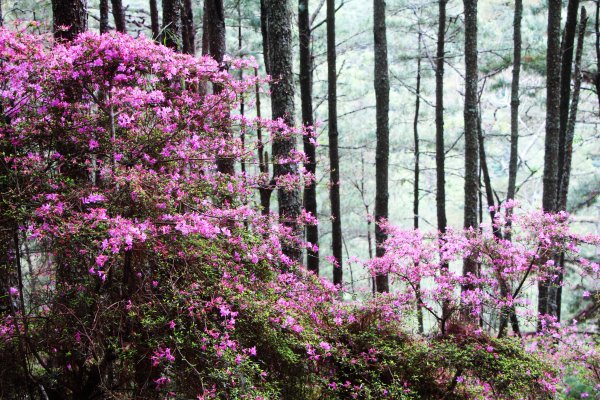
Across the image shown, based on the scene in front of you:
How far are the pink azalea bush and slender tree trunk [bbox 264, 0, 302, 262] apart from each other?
1.17 metres

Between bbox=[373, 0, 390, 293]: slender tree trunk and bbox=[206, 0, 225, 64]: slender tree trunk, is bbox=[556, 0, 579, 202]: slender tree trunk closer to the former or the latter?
bbox=[373, 0, 390, 293]: slender tree trunk

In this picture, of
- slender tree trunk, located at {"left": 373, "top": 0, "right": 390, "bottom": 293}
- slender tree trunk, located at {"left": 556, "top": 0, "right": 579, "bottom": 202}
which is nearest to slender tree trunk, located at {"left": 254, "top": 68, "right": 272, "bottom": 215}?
slender tree trunk, located at {"left": 373, "top": 0, "right": 390, "bottom": 293}

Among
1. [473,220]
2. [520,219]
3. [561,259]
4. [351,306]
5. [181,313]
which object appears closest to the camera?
[181,313]

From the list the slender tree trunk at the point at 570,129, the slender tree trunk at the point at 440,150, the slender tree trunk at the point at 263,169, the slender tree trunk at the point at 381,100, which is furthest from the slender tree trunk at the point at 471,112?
the slender tree trunk at the point at 263,169

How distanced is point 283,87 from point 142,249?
3320 millimetres

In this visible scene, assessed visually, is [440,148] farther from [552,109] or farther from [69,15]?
[69,15]

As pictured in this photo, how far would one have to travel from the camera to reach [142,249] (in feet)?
11.7

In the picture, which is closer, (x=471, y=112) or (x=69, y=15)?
(x=69, y=15)

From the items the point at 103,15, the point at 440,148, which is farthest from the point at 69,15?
the point at 440,148

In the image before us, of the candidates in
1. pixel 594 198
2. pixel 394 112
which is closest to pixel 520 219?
pixel 594 198

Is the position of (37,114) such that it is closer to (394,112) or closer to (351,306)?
(351,306)

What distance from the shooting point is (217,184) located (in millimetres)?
4406

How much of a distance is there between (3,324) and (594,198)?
14109 millimetres

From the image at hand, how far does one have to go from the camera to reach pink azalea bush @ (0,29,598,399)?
11.4 feet
